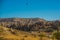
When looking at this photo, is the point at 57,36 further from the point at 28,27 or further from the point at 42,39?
the point at 28,27

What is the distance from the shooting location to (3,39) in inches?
2495

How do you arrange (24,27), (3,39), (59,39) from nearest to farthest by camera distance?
(59,39) < (3,39) < (24,27)

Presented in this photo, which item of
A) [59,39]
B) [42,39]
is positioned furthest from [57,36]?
[42,39]

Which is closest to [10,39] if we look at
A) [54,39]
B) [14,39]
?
[14,39]

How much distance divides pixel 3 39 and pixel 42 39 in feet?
43.5

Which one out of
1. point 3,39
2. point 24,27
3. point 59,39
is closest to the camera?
point 59,39

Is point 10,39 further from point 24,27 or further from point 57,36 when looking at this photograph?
point 24,27

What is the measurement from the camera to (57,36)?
5659 centimetres

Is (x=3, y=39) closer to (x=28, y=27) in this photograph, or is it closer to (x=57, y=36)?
(x=57, y=36)

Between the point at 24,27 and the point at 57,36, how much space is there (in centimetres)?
7421

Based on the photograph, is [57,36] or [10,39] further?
[10,39]

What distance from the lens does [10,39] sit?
64.2 m

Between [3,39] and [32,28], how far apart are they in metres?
68.7

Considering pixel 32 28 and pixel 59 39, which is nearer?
pixel 59 39
